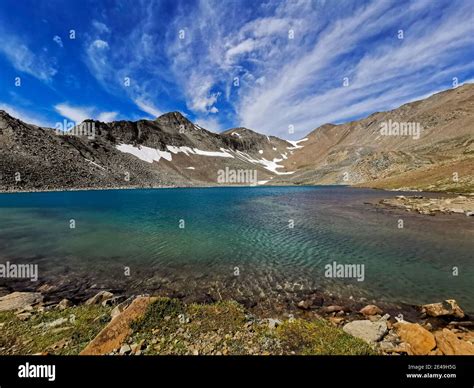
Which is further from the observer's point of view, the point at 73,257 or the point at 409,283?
the point at 73,257

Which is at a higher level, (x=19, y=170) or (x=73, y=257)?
(x=19, y=170)

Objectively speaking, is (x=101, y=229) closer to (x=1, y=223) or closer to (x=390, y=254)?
(x=1, y=223)

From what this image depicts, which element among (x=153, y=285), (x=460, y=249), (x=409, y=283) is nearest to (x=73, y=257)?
(x=153, y=285)

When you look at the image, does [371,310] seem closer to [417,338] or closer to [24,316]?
[417,338]

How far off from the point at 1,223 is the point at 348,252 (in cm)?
5116

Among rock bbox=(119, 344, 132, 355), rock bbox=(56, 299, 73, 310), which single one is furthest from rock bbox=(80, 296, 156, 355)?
rock bbox=(56, 299, 73, 310)

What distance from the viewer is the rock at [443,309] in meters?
10.5

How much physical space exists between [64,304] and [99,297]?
5.09ft

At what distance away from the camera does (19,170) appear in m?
109

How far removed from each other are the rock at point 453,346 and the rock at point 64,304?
16.0 m

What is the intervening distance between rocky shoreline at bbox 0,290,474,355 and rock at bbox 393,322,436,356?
27mm

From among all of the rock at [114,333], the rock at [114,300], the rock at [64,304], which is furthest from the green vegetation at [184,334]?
the rock at [114,300]
